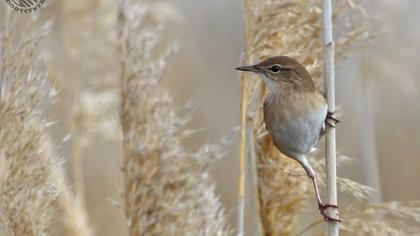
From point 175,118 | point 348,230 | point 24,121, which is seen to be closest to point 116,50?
point 175,118

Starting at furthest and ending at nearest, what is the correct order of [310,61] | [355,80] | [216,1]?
[216,1]
[355,80]
[310,61]

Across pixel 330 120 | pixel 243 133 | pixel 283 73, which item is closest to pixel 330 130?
pixel 330 120

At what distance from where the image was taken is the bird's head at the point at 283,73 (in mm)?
2086

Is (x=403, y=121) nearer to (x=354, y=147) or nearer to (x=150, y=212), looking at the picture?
(x=354, y=147)

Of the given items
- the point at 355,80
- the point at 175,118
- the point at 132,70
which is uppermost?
the point at 132,70

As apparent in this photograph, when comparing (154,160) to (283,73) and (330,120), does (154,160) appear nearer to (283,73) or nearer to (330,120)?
(283,73)

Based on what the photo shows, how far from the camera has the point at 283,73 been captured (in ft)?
6.97

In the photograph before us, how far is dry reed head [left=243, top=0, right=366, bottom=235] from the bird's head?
9cm

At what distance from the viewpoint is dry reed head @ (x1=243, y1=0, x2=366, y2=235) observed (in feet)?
7.35

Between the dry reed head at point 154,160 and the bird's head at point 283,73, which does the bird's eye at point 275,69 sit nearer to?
the bird's head at point 283,73

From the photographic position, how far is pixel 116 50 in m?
2.45

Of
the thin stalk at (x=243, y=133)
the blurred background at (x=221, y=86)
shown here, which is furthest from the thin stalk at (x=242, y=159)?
the blurred background at (x=221, y=86)

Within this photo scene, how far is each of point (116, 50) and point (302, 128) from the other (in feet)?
2.58

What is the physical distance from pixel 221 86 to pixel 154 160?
1669 mm
